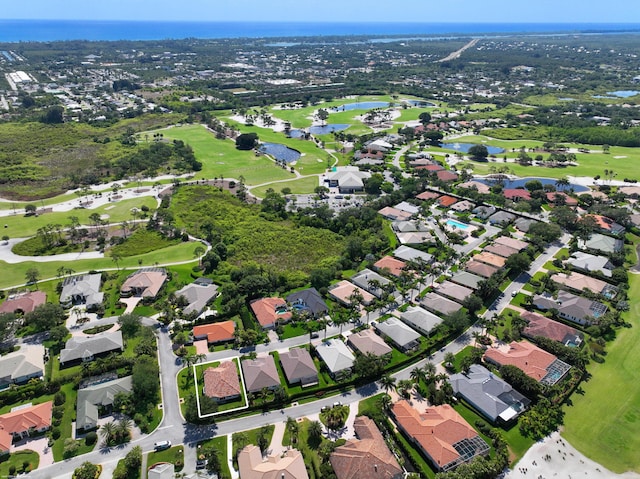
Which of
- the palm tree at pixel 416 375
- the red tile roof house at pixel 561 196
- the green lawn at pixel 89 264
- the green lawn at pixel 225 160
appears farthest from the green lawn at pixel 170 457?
the red tile roof house at pixel 561 196

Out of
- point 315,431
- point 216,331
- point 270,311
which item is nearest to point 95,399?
point 216,331

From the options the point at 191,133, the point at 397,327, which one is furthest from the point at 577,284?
the point at 191,133

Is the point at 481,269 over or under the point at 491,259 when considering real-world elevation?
over

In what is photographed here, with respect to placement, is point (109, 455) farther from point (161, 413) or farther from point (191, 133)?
point (191, 133)

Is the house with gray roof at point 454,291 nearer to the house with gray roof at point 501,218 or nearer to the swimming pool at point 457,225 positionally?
the swimming pool at point 457,225

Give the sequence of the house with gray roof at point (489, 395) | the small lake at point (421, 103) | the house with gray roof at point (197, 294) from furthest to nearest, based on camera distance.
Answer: the small lake at point (421, 103), the house with gray roof at point (197, 294), the house with gray roof at point (489, 395)

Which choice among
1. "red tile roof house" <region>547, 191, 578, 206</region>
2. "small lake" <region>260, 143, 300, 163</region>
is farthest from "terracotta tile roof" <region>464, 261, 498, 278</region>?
"small lake" <region>260, 143, 300, 163</region>

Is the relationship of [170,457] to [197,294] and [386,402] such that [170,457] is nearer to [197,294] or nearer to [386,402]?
[386,402]

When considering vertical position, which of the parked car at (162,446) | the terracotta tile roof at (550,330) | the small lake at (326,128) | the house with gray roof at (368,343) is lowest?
the small lake at (326,128)
